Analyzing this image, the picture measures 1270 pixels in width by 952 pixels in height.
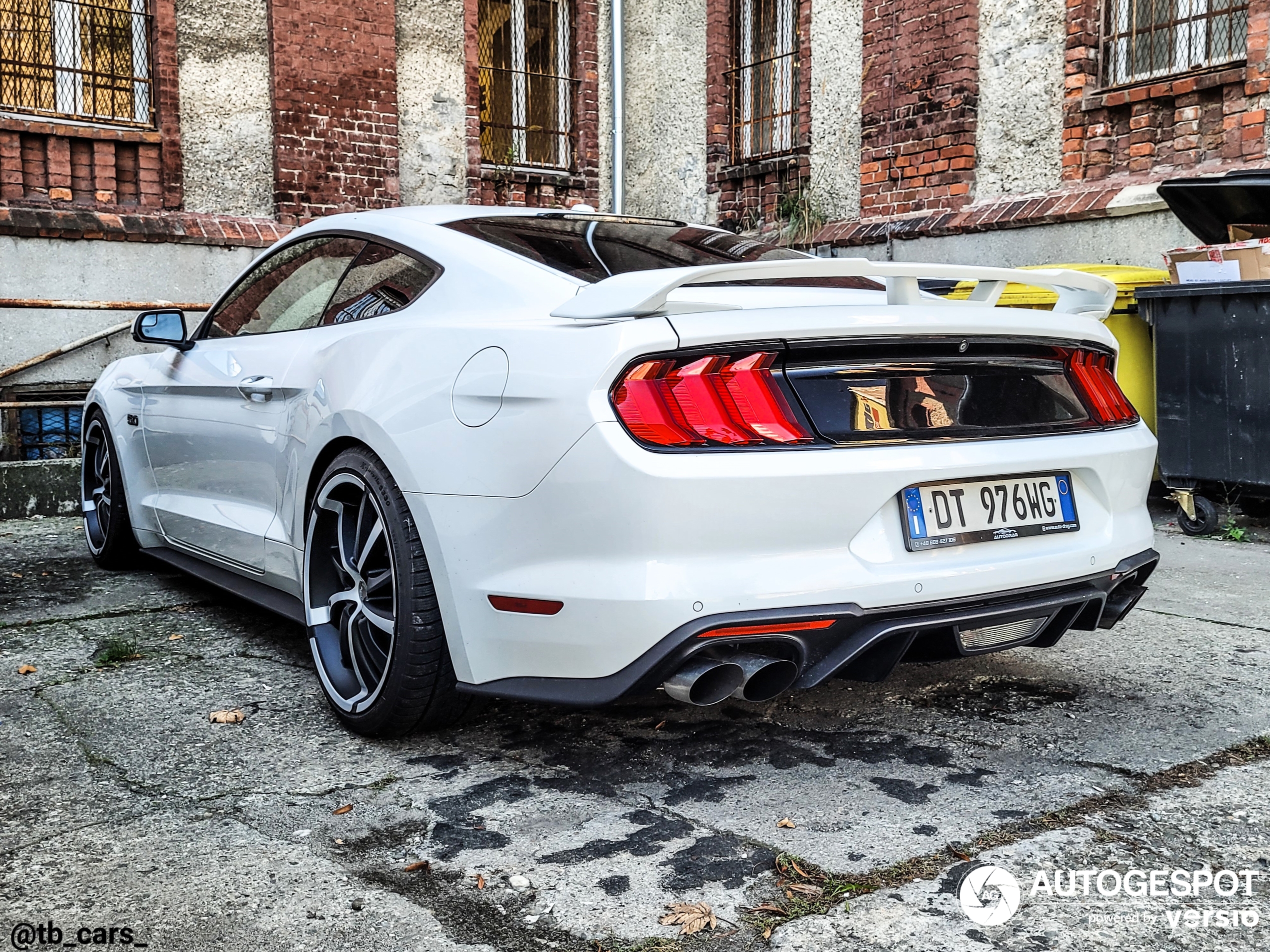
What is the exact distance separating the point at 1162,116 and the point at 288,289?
6.50 m

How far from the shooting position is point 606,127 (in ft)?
41.0

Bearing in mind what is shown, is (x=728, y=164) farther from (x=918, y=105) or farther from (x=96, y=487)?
(x=96, y=487)

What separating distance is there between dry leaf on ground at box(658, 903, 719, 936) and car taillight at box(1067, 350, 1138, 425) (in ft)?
5.39

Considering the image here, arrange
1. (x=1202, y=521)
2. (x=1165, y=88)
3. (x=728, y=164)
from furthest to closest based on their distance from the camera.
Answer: (x=728, y=164)
(x=1165, y=88)
(x=1202, y=521)

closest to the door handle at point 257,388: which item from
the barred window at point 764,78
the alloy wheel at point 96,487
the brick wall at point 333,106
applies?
the alloy wheel at point 96,487

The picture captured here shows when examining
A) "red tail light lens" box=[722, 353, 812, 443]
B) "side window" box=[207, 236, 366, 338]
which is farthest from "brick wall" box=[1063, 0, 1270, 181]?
"red tail light lens" box=[722, 353, 812, 443]

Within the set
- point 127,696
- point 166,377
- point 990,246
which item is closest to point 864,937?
point 127,696

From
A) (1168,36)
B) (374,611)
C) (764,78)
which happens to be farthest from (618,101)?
(374,611)

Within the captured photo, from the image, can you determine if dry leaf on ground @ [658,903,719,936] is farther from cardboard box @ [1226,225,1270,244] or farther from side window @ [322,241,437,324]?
cardboard box @ [1226,225,1270,244]

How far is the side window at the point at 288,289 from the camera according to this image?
11.8 ft

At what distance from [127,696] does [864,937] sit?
7.73ft

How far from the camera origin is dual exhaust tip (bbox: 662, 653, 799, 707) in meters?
2.44

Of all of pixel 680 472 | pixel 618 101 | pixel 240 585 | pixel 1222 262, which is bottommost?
pixel 240 585

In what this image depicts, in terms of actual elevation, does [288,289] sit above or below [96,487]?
above
